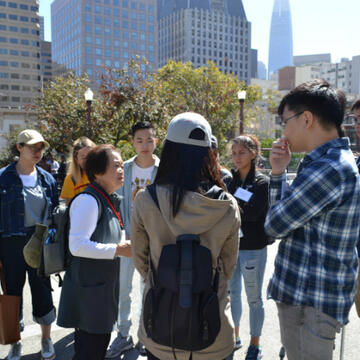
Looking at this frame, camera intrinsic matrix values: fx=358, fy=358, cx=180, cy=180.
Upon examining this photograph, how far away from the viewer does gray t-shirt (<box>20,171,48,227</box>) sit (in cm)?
324

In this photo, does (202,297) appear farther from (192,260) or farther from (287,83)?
(287,83)

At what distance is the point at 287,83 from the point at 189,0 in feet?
225

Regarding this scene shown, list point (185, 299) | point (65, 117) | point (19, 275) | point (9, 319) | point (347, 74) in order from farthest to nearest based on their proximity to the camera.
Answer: point (347, 74)
point (65, 117)
point (19, 275)
point (9, 319)
point (185, 299)

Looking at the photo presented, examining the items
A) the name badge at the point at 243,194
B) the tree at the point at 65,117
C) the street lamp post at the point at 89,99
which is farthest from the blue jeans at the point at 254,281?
the tree at the point at 65,117

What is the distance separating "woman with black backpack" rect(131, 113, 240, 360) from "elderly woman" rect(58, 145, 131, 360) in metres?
0.59

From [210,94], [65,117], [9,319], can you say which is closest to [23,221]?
[9,319]

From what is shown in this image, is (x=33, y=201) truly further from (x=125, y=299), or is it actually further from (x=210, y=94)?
(x=210, y=94)

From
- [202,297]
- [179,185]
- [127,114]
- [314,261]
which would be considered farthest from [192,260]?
[127,114]

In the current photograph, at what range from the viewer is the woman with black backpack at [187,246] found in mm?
1557

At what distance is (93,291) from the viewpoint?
7.69 ft

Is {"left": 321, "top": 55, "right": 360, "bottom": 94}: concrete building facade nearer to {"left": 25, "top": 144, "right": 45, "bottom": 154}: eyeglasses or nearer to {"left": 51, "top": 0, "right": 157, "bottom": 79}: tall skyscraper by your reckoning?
{"left": 51, "top": 0, "right": 157, "bottom": 79}: tall skyscraper

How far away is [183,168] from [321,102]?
0.77 meters

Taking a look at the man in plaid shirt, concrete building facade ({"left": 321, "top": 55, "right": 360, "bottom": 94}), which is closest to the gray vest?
the man in plaid shirt

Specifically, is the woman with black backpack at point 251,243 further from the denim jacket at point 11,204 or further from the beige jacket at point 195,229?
the denim jacket at point 11,204
